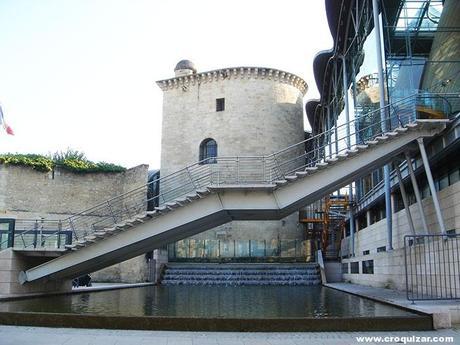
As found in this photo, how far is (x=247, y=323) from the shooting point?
828 cm

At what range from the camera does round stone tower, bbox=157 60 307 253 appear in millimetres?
36656

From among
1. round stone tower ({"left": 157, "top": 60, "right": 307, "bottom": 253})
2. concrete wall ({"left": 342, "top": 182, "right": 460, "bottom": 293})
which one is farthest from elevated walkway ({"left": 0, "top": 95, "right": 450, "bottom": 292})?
round stone tower ({"left": 157, "top": 60, "right": 307, "bottom": 253})

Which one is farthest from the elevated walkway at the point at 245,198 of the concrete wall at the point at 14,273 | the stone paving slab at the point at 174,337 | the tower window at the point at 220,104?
the tower window at the point at 220,104

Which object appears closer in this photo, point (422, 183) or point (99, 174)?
point (422, 183)

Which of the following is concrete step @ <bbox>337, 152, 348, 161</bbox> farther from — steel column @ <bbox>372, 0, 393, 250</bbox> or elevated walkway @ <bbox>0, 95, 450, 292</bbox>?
steel column @ <bbox>372, 0, 393, 250</bbox>

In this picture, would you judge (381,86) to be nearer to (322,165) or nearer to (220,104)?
(322,165)

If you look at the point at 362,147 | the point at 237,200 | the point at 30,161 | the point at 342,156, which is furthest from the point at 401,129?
the point at 30,161

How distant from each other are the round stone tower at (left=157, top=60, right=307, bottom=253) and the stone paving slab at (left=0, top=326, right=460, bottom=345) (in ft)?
92.6

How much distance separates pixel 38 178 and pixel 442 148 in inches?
915

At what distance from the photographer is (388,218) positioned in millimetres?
17219

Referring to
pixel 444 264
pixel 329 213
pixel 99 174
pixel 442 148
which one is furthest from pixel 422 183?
pixel 99 174

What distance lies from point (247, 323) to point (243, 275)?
53.3ft

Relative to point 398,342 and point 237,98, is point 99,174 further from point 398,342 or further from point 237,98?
point 398,342

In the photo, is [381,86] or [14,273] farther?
[381,86]
